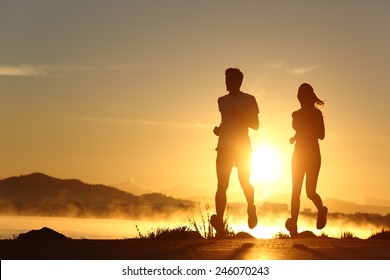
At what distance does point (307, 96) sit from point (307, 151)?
100cm

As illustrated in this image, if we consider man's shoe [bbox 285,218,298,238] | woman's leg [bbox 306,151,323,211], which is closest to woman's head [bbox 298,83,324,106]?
woman's leg [bbox 306,151,323,211]

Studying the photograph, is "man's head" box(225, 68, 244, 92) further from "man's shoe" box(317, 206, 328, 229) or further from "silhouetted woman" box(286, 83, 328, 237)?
"man's shoe" box(317, 206, 328, 229)

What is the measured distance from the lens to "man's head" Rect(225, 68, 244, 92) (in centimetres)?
1519

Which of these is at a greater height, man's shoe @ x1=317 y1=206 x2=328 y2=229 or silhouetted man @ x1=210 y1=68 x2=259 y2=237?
silhouetted man @ x1=210 y1=68 x2=259 y2=237

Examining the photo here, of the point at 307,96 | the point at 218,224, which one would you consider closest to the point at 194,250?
the point at 218,224

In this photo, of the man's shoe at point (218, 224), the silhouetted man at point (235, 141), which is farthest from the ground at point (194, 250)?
the silhouetted man at point (235, 141)

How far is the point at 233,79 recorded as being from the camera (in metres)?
15.2

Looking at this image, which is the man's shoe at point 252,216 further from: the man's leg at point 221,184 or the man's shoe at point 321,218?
the man's shoe at point 321,218

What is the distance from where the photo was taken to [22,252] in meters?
12.1

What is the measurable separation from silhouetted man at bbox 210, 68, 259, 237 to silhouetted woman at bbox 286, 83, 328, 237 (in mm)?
1485

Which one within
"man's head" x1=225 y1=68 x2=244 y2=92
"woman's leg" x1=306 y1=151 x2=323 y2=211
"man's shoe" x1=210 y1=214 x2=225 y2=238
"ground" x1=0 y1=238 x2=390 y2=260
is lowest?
"ground" x1=0 y1=238 x2=390 y2=260

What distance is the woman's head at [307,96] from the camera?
16438mm

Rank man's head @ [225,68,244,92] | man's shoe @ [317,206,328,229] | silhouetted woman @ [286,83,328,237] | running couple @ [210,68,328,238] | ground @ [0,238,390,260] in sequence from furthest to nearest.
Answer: silhouetted woman @ [286,83,328,237] → man's shoe @ [317,206,328,229] → man's head @ [225,68,244,92] → running couple @ [210,68,328,238] → ground @ [0,238,390,260]
